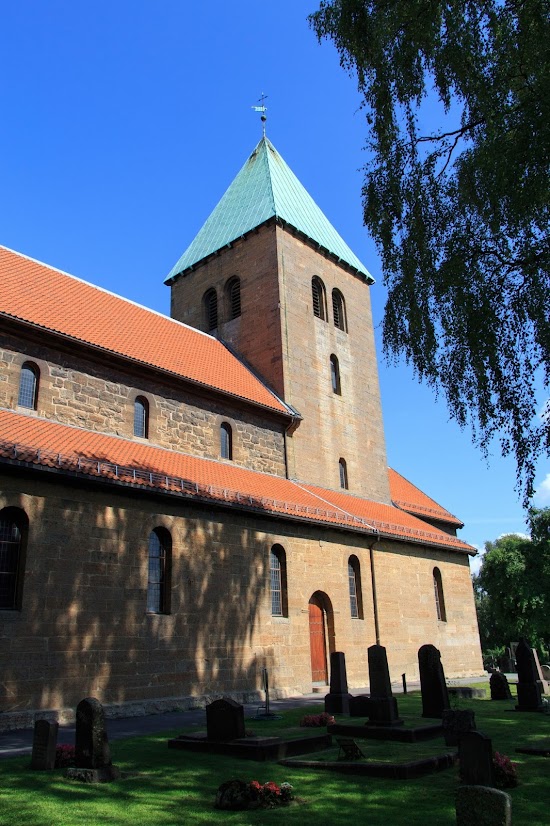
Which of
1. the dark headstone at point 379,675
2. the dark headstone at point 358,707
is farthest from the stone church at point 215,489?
the dark headstone at point 379,675

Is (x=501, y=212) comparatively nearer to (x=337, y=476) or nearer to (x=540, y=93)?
(x=540, y=93)

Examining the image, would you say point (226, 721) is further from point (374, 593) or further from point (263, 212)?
point (263, 212)

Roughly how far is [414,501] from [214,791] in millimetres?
23383

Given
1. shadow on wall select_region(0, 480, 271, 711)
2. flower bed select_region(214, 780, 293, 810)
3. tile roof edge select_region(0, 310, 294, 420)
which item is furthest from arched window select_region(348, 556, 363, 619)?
flower bed select_region(214, 780, 293, 810)

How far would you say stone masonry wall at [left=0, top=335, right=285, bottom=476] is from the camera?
52.8ft

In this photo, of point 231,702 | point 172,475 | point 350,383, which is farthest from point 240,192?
point 231,702

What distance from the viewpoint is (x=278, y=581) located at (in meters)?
18.2

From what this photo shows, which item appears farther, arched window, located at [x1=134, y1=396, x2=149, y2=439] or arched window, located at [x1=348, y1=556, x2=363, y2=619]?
arched window, located at [x1=348, y1=556, x2=363, y2=619]

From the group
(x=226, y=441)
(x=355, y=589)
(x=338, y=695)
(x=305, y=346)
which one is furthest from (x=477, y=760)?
(x=305, y=346)

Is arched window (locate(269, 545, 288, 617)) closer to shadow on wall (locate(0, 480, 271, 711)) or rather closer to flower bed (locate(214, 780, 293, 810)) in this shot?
shadow on wall (locate(0, 480, 271, 711))

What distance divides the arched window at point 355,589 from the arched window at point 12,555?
10912 mm

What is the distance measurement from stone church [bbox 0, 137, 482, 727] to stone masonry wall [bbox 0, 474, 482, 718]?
4 cm

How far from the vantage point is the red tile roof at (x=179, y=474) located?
545 inches

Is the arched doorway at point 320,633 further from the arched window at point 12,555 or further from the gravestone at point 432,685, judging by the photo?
the arched window at point 12,555
